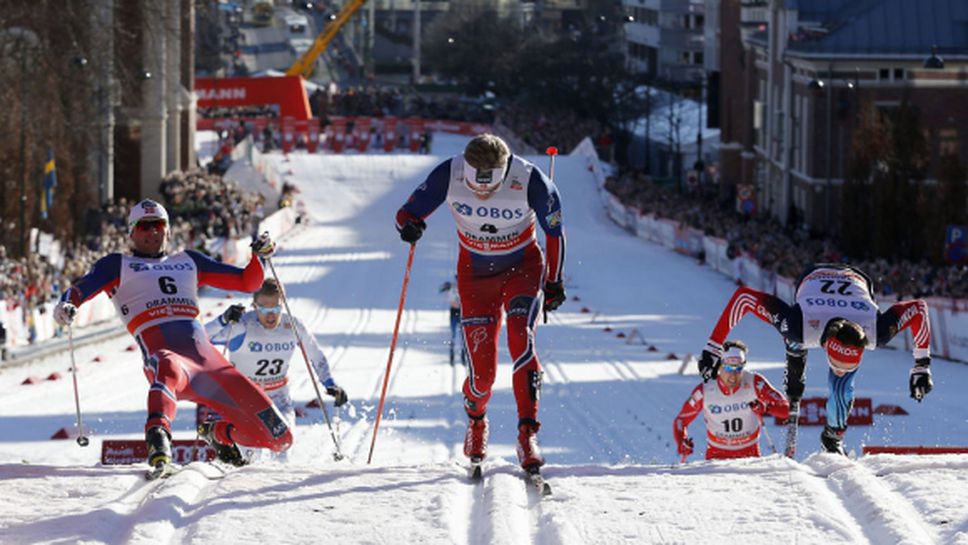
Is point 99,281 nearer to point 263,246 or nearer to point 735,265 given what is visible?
point 263,246

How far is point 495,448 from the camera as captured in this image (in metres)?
20.3

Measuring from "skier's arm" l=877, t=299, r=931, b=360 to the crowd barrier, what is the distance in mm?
15954

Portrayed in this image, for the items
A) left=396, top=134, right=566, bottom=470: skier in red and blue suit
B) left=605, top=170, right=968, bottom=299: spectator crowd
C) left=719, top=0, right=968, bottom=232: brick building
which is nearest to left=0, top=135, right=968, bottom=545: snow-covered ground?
left=396, top=134, right=566, bottom=470: skier in red and blue suit

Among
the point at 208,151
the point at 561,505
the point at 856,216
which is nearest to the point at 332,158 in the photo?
the point at 208,151

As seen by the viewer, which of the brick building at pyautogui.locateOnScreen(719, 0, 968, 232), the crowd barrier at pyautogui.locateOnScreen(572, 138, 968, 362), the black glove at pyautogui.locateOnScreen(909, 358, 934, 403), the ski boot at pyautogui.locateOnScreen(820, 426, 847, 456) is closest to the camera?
the black glove at pyautogui.locateOnScreen(909, 358, 934, 403)

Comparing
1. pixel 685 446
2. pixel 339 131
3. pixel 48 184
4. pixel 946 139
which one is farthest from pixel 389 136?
pixel 685 446

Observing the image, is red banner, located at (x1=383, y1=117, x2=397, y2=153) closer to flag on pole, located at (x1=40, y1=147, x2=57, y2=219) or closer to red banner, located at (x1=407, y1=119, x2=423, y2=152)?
red banner, located at (x1=407, y1=119, x2=423, y2=152)

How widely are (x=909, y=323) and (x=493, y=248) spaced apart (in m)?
3.37

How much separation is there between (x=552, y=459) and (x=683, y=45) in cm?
8914

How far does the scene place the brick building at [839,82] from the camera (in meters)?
52.3

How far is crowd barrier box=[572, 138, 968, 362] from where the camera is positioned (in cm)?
2964

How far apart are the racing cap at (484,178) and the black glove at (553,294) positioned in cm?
67

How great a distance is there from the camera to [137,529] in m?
9.64

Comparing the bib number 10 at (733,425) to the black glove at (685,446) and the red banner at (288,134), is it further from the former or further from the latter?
the red banner at (288,134)
